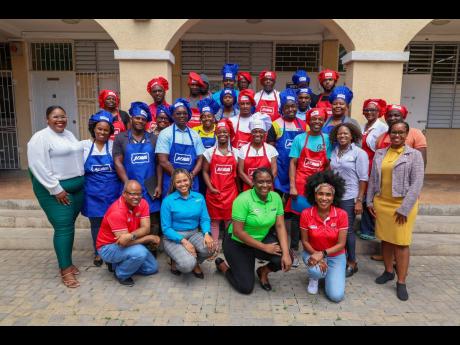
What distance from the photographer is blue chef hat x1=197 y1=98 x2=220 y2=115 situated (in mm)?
4391

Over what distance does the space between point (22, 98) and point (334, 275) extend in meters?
7.88

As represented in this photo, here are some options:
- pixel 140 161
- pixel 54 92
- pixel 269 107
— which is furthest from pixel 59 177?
pixel 54 92

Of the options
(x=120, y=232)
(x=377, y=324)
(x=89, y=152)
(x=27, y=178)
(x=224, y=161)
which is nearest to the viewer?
(x=377, y=324)

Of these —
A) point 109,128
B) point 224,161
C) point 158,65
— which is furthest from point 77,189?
point 158,65

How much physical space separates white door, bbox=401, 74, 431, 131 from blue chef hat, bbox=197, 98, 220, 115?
18.0 ft

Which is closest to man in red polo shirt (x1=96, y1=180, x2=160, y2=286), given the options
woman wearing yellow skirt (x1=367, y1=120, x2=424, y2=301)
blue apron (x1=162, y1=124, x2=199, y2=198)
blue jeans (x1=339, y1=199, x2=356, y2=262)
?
blue apron (x1=162, y1=124, x2=199, y2=198)

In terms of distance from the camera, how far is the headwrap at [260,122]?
4.12 meters

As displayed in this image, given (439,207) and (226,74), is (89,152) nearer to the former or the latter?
(226,74)

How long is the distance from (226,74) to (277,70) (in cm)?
331

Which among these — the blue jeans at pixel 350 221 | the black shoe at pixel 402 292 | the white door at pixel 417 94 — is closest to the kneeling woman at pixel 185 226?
the blue jeans at pixel 350 221

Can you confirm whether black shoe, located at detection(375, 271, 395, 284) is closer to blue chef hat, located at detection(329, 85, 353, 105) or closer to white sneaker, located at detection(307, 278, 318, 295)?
white sneaker, located at detection(307, 278, 318, 295)

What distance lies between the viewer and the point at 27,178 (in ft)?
24.9

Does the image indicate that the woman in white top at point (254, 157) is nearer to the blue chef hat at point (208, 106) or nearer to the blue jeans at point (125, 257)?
the blue chef hat at point (208, 106)

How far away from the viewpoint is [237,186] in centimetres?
450
